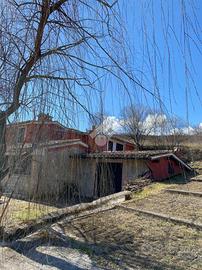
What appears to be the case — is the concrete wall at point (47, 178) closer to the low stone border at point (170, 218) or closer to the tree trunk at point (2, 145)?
the tree trunk at point (2, 145)

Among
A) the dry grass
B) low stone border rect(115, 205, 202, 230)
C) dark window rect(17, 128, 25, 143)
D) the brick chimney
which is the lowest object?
low stone border rect(115, 205, 202, 230)

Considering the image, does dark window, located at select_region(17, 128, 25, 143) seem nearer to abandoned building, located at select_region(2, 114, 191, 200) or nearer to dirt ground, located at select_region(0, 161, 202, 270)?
abandoned building, located at select_region(2, 114, 191, 200)

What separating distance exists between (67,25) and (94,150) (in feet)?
2.94

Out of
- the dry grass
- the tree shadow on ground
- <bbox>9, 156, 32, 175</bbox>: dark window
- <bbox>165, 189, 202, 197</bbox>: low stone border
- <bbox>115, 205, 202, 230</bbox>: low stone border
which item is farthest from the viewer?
<bbox>165, 189, 202, 197</bbox>: low stone border

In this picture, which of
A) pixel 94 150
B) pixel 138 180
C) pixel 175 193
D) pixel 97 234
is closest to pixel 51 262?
pixel 97 234

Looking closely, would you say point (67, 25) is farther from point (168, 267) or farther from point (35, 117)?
point (168, 267)

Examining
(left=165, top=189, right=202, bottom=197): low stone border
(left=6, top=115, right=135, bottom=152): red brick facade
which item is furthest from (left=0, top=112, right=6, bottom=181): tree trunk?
(left=165, top=189, right=202, bottom=197): low stone border

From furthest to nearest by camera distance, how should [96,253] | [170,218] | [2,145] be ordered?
[170,218], [96,253], [2,145]

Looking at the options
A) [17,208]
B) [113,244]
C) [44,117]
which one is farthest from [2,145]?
[113,244]

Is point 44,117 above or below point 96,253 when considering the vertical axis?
above

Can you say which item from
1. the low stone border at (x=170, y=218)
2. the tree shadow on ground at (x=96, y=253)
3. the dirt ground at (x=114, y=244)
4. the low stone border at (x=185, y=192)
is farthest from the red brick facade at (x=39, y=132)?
the low stone border at (x=185, y=192)

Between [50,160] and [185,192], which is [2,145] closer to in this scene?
[50,160]

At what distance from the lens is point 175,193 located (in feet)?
32.9

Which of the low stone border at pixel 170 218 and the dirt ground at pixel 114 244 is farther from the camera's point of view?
the low stone border at pixel 170 218
